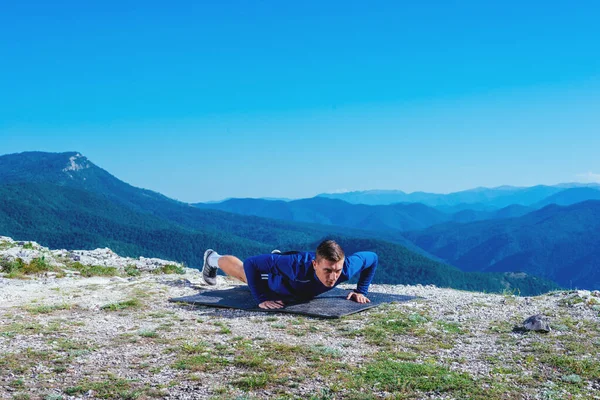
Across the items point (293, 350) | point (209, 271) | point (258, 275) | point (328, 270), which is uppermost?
point (328, 270)

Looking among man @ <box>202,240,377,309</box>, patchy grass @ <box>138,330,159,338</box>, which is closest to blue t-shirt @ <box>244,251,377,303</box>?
man @ <box>202,240,377,309</box>

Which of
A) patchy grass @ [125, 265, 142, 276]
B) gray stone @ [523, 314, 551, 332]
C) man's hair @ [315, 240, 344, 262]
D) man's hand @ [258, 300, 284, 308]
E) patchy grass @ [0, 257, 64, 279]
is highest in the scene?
man's hair @ [315, 240, 344, 262]

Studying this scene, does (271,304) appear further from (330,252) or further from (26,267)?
(26,267)

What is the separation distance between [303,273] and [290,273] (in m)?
0.30

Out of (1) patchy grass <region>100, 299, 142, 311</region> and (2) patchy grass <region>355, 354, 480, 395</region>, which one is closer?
(2) patchy grass <region>355, 354, 480, 395</region>

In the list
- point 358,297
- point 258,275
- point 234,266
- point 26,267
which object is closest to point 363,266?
point 358,297

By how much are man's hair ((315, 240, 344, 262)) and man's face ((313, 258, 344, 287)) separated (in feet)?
0.29

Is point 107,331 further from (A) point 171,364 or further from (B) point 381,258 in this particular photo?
(B) point 381,258

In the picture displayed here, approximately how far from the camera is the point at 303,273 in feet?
38.3

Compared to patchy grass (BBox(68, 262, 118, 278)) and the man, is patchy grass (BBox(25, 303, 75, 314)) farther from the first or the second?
patchy grass (BBox(68, 262, 118, 278))

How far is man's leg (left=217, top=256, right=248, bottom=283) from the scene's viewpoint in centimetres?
1349

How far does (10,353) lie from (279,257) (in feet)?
18.0

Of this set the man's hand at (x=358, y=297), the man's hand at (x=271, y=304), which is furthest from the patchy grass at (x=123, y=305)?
the man's hand at (x=358, y=297)

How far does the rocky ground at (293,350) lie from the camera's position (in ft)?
→ 23.0
